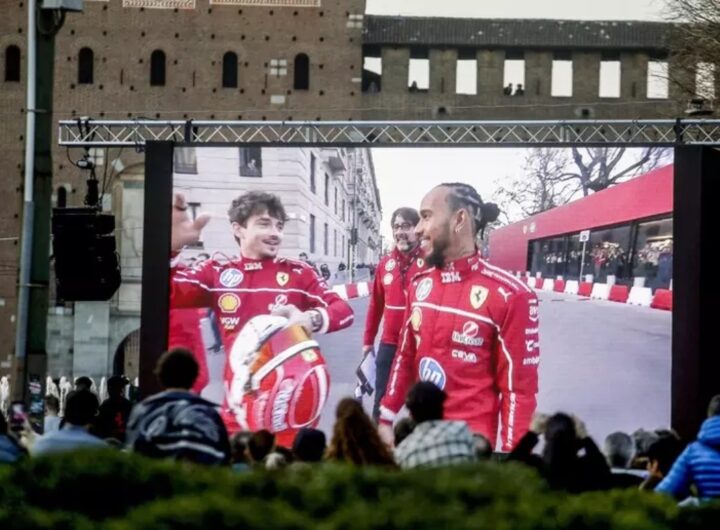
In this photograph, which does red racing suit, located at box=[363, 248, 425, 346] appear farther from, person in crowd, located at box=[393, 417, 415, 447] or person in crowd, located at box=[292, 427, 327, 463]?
person in crowd, located at box=[292, 427, 327, 463]

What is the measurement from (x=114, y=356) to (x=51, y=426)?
28.4 meters

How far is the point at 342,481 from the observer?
179 inches

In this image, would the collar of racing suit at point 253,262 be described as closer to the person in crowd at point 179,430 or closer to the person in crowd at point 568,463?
the person in crowd at point 568,463

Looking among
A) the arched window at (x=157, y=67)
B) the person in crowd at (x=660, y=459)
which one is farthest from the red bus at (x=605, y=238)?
the arched window at (x=157, y=67)

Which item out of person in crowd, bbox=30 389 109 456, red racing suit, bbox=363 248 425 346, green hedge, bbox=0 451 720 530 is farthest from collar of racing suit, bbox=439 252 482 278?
green hedge, bbox=0 451 720 530

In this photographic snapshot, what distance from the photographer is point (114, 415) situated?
10.9 meters

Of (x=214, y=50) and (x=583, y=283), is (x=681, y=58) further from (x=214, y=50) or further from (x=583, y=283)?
(x=583, y=283)

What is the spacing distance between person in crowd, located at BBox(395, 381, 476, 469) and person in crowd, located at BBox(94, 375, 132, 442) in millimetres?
3392

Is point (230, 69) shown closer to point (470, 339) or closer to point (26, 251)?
point (470, 339)

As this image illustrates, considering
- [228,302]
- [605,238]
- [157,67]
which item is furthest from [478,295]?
[157,67]

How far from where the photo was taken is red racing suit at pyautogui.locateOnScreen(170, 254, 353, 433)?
46.6 feet

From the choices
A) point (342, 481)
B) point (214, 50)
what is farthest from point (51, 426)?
point (214, 50)

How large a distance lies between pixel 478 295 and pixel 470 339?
0.50 meters

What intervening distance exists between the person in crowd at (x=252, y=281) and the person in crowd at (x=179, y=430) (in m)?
7.56
